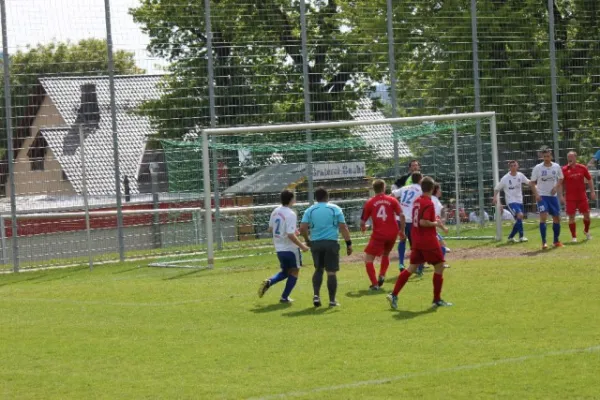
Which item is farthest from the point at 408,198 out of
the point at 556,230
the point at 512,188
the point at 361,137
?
the point at 361,137

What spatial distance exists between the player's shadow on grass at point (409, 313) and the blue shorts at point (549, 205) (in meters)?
9.69

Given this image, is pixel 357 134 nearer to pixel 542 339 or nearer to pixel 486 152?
pixel 486 152

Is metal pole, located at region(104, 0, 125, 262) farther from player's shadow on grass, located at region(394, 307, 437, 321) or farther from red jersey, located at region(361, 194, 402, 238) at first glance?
player's shadow on grass, located at region(394, 307, 437, 321)

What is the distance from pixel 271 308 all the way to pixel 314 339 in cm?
346

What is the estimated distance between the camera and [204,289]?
20016 millimetres

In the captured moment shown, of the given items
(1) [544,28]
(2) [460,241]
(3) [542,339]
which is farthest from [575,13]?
(3) [542,339]

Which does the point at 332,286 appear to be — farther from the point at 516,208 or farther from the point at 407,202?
the point at 516,208

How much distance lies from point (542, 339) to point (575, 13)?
23.5 m

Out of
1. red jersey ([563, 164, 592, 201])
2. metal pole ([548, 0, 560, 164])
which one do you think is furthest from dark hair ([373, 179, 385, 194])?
metal pole ([548, 0, 560, 164])

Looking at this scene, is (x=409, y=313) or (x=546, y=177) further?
(x=546, y=177)

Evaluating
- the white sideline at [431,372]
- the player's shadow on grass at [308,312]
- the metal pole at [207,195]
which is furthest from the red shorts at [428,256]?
the metal pole at [207,195]

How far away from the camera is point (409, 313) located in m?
15.1

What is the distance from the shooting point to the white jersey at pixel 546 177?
80.1ft

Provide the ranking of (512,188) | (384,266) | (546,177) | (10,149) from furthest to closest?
(10,149) < (512,188) < (546,177) < (384,266)
